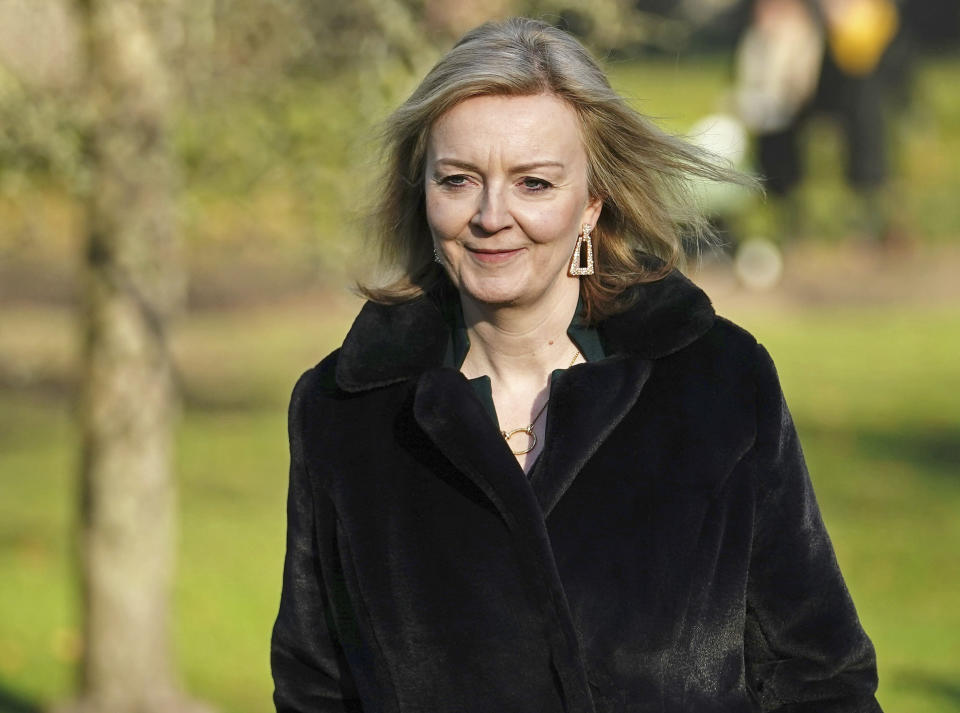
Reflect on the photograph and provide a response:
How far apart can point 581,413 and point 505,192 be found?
1.17ft

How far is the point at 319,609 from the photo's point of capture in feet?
8.59

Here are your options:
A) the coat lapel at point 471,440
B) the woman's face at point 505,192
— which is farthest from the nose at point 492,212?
the coat lapel at point 471,440

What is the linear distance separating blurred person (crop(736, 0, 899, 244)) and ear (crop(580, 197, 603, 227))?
16.4 metres

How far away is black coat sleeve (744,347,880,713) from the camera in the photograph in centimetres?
244

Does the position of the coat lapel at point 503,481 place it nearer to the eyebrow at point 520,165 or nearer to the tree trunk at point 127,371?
the eyebrow at point 520,165

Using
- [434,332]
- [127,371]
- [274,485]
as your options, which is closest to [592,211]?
[434,332]

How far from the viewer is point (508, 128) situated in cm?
243

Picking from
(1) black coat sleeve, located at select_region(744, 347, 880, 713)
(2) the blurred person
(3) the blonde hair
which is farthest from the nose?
(2) the blurred person

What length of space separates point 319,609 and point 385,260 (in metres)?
0.62

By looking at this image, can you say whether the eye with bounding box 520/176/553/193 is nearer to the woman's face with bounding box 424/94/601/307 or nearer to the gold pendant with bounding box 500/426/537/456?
the woman's face with bounding box 424/94/601/307

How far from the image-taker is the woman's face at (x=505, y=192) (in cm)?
242

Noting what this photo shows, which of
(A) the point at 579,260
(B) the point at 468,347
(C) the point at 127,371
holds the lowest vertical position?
(C) the point at 127,371

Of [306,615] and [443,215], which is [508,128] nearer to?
[443,215]

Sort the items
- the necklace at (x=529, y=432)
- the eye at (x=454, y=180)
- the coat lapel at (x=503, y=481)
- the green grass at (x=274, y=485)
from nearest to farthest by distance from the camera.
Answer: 1. the coat lapel at (x=503, y=481)
2. the eye at (x=454, y=180)
3. the necklace at (x=529, y=432)
4. the green grass at (x=274, y=485)
